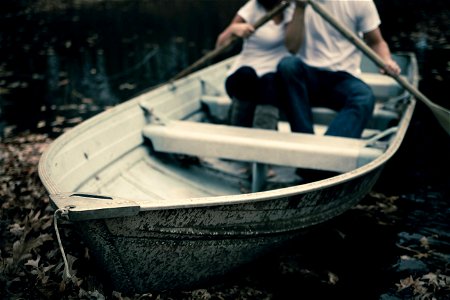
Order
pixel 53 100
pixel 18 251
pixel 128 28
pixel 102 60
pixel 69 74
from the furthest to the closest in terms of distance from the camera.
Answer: pixel 128 28, pixel 102 60, pixel 69 74, pixel 53 100, pixel 18 251

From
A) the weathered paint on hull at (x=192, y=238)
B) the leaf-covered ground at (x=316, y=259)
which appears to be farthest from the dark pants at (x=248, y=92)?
the weathered paint on hull at (x=192, y=238)

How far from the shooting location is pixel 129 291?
2928 millimetres

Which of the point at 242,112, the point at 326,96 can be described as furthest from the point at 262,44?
the point at 326,96

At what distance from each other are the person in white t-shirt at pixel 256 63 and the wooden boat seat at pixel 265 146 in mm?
483

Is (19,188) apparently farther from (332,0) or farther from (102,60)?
(102,60)

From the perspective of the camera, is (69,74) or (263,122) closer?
(263,122)

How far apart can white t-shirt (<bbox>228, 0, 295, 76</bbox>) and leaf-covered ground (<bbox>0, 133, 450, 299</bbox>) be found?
1.63 meters

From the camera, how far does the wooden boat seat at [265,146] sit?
12.2 ft

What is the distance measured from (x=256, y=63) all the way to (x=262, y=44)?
190mm

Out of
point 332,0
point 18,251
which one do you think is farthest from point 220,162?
point 18,251

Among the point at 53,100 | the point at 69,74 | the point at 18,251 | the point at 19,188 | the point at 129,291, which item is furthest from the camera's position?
A: the point at 69,74

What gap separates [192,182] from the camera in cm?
431

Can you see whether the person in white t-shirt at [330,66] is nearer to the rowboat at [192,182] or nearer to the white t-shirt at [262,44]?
the white t-shirt at [262,44]

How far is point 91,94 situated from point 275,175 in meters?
5.76
